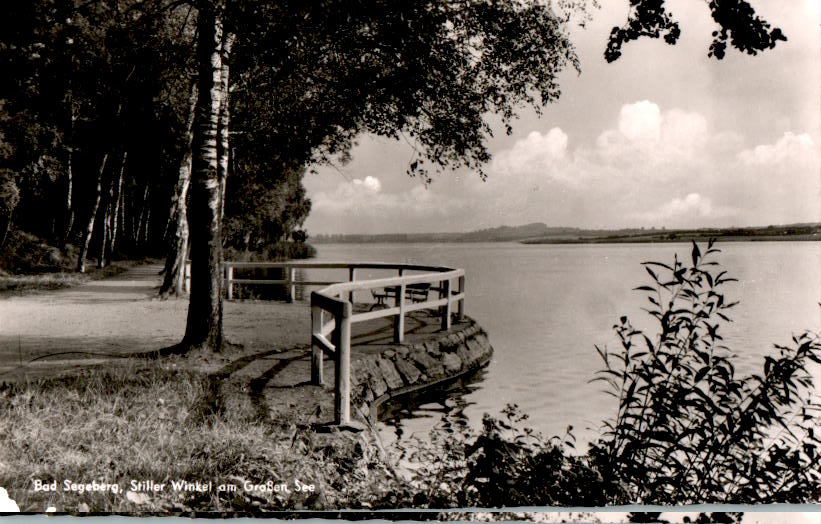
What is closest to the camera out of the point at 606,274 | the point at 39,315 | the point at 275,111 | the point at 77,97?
the point at 275,111

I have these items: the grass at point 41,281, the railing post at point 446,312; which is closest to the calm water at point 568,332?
the railing post at point 446,312

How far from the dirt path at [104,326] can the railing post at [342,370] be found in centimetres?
380

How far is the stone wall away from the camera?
31.1ft

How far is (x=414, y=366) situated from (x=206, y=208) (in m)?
4.46

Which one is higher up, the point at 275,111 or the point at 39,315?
the point at 275,111

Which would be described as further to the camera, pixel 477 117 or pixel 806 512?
pixel 477 117

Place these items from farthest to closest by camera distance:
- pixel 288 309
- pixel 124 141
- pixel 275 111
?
pixel 124 141
pixel 288 309
pixel 275 111

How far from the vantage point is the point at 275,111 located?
11352mm

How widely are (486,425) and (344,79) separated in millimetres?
5906

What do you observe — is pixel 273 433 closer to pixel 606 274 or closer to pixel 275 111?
pixel 275 111

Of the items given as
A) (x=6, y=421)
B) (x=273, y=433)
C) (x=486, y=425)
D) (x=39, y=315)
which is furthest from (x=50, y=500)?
(x=39, y=315)

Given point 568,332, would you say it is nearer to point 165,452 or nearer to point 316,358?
point 316,358

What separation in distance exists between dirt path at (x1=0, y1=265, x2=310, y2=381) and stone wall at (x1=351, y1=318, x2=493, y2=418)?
1545mm

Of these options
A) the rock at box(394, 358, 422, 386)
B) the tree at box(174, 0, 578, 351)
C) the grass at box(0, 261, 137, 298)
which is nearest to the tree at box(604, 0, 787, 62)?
the tree at box(174, 0, 578, 351)
